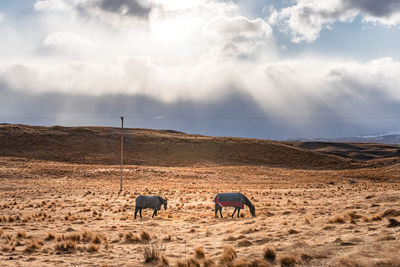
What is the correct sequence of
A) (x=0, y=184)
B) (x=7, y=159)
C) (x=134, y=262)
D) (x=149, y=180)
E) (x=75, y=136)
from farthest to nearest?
1. (x=75, y=136)
2. (x=7, y=159)
3. (x=149, y=180)
4. (x=0, y=184)
5. (x=134, y=262)

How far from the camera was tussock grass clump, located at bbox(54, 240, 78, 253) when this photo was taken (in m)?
12.4

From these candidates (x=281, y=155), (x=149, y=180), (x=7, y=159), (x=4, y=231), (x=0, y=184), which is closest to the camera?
(x=4, y=231)

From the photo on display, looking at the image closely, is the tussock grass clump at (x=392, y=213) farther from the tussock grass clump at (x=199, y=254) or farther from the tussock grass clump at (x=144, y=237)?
the tussock grass clump at (x=144, y=237)

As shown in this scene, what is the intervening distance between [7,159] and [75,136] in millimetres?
30457

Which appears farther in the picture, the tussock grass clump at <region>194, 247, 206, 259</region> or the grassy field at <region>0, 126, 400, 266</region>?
the tussock grass clump at <region>194, 247, 206, 259</region>

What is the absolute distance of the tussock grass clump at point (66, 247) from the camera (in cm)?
1243

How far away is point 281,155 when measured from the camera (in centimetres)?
9081

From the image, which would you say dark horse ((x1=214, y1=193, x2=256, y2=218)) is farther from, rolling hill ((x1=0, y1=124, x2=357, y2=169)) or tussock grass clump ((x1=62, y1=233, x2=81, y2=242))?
rolling hill ((x1=0, y1=124, x2=357, y2=169))

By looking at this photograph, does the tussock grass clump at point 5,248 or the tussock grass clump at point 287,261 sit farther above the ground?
the tussock grass clump at point 287,261

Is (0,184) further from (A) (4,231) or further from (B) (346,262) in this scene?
(B) (346,262)

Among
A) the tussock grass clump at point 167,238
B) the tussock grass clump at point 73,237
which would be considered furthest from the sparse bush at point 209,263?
the tussock grass clump at point 73,237

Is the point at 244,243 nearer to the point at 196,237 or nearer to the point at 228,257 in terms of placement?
the point at 228,257

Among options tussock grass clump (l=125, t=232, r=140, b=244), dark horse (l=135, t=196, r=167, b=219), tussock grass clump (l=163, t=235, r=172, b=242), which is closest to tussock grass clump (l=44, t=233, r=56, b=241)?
tussock grass clump (l=125, t=232, r=140, b=244)

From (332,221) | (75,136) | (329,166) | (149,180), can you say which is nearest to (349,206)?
(332,221)
